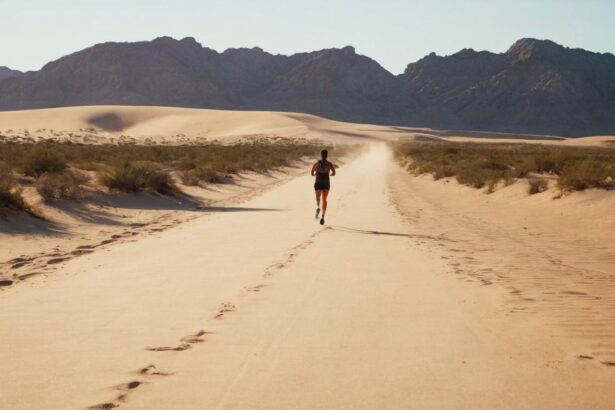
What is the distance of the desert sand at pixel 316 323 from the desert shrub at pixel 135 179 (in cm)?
671

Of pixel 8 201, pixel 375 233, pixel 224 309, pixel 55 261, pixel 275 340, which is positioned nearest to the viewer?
pixel 275 340

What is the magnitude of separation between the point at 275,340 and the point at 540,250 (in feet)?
25.9

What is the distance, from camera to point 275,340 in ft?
21.8

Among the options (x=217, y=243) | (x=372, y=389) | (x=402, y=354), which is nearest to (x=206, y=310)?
(x=402, y=354)

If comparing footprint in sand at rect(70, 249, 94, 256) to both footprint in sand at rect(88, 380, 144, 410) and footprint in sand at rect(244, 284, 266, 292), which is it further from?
footprint in sand at rect(88, 380, 144, 410)

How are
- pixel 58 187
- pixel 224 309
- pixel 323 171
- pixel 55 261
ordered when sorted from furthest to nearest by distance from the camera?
pixel 58 187 → pixel 323 171 → pixel 55 261 → pixel 224 309

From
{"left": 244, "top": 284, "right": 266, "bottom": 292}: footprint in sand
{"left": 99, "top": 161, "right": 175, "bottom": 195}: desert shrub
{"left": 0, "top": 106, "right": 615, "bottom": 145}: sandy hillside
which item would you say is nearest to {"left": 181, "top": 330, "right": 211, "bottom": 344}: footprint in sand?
{"left": 244, "top": 284, "right": 266, "bottom": 292}: footprint in sand

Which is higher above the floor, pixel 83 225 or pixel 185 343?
pixel 185 343

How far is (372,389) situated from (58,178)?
48.0 feet

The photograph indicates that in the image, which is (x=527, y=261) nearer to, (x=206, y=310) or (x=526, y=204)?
(x=206, y=310)

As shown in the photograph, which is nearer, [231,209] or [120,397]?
[120,397]

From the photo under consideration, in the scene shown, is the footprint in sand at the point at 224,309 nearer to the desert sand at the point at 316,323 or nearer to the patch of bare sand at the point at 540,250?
the desert sand at the point at 316,323

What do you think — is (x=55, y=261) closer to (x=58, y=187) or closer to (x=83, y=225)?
(x=83, y=225)

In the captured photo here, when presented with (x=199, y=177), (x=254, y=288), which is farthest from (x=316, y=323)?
(x=199, y=177)
